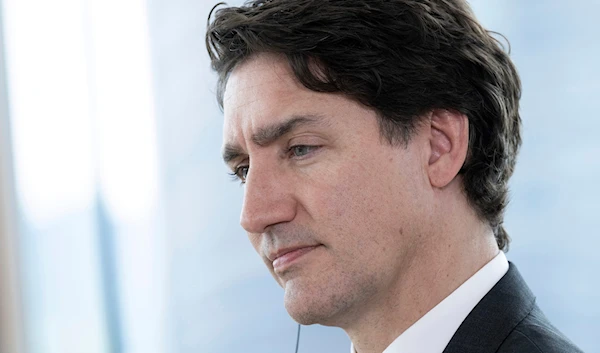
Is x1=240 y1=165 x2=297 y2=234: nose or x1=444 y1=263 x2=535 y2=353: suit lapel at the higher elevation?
x1=240 y1=165 x2=297 y2=234: nose

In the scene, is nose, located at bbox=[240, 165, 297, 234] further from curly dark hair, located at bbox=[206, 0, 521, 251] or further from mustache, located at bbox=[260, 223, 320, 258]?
curly dark hair, located at bbox=[206, 0, 521, 251]

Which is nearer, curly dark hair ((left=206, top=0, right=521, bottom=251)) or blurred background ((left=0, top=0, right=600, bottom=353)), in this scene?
curly dark hair ((left=206, top=0, right=521, bottom=251))

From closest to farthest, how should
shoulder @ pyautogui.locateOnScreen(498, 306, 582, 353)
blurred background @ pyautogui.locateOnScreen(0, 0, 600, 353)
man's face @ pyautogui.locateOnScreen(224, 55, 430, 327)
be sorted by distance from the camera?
shoulder @ pyautogui.locateOnScreen(498, 306, 582, 353) → man's face @ pyautogui.locateOnScreen(224, 55, 430, 327) → blurred background @ pyautogui.locateOnScreen(0, 0, 600, 353)

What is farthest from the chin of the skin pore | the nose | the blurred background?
the blurred background

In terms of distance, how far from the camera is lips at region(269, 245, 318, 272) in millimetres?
1239

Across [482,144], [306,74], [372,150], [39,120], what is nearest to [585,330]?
[482,144]

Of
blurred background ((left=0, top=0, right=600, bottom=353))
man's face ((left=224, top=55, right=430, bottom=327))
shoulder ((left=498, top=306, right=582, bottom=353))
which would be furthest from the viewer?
blurred background ((left=0, top=0, right=600, bottom=353))

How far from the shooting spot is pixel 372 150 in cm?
123

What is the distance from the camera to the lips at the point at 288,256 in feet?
4.07

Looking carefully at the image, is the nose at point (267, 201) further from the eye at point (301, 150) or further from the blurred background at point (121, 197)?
the blurred background at point (121, 197)

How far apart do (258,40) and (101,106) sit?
0.91 meters

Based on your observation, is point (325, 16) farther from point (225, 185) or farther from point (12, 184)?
point (12, 184)

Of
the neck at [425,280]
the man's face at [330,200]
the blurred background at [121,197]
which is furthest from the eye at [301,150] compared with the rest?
the blurred background at [121,197]

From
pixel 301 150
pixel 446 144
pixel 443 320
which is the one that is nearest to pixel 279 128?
pixel 301 150
